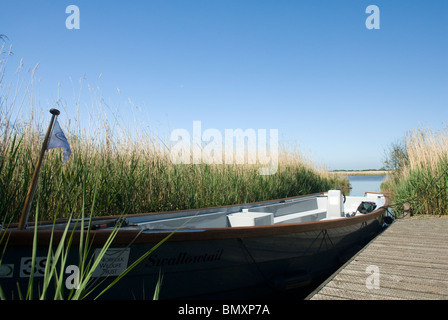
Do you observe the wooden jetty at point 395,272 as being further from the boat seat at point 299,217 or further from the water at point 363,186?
the water at point 363,186

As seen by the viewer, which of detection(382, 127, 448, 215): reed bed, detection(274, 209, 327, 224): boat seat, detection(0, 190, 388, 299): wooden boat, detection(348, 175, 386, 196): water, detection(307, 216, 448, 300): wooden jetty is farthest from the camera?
detection(348, 175, 386, 196): water

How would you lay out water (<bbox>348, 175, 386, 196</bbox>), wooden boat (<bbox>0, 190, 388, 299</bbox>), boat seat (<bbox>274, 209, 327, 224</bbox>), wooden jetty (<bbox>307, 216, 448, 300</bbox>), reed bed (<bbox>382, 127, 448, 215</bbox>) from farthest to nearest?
water (<bbox>348, 175, 386, 196</bbox>), reed bed (<bbox>382, 127, 448, 215</bbox>), boat seat (<bbox>274, 209, 327, 224</bbox>), wooden jetty (<bbox>307, 216, 448, 300</bbox>), wooden boat (<bbox>0, 190, 388, 299</bbox>)

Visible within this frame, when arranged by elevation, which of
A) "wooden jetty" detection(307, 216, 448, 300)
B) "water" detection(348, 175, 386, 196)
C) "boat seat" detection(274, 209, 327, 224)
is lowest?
"water" detection(348, 175, 386, 196)

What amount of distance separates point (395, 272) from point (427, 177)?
459cm

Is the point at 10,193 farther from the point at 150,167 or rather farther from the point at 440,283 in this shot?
the point at 440,283

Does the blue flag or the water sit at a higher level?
the blue flag

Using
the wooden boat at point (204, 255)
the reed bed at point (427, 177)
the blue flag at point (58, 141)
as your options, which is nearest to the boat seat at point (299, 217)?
the wooden boat at point (204, 255)

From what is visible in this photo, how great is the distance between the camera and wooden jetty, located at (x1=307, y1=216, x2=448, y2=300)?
8.80ft

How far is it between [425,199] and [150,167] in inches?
234

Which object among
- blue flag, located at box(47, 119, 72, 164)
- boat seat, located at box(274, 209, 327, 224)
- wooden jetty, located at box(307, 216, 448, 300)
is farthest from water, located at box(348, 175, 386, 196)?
blue flag, located at box(47, 119, 72, 164)

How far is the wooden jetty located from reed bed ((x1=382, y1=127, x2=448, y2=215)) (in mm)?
1977

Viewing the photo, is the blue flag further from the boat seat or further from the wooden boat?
the boat seat

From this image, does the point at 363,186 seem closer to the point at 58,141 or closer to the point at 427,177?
the point at 427,177
